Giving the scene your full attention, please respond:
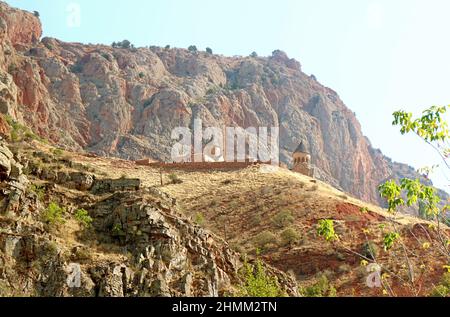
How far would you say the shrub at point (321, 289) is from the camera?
107 feet

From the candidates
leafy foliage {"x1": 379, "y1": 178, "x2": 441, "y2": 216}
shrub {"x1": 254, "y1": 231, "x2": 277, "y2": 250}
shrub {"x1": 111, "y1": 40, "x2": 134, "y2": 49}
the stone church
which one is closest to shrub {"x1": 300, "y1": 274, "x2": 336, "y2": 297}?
shrub {"x1": 254, "y1": 231, "x2": 277, "y2": 250}

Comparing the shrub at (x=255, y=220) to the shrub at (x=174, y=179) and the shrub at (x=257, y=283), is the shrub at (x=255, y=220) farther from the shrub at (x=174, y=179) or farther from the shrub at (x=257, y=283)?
the shrub at (x=257, y=283)

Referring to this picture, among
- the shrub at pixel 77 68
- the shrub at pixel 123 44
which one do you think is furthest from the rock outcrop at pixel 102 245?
the shrub at pixel 123 44

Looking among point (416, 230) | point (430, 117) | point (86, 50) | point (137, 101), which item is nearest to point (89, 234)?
point (430, 117)

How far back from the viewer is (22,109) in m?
83.9

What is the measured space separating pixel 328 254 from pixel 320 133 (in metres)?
87.5

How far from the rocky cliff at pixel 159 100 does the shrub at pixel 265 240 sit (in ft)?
119

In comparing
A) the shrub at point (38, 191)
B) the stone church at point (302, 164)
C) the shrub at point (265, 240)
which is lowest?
the shrub at point (265, 240)

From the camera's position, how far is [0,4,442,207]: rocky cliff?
91.1 m

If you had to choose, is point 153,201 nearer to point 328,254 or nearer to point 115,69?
point 328,254

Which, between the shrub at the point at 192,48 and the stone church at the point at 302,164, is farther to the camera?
the shrub at the point at 192,48

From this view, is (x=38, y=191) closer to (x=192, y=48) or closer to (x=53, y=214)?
(x=53, y=214)

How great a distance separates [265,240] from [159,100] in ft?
207

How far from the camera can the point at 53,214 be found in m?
23.7
